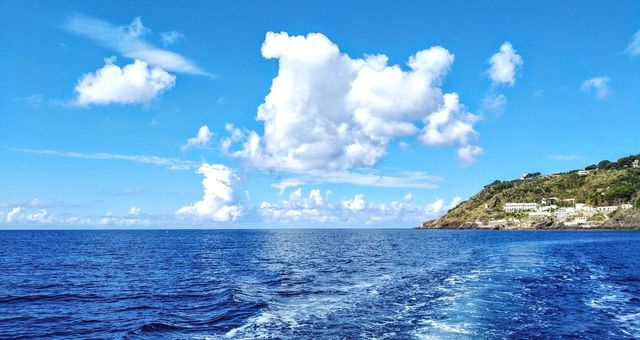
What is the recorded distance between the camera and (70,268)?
71.7 meters

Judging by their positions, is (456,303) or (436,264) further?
(436,264)

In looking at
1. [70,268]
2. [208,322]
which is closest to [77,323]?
[208,322]

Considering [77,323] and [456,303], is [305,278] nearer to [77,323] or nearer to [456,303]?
[456,303]

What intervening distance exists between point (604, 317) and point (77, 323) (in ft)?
126

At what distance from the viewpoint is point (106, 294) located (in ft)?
147

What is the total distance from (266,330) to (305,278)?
2622 cm

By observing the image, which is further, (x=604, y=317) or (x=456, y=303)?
(x=456, y=303)

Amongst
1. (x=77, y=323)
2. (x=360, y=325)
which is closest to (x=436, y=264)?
(x=360, y=325)

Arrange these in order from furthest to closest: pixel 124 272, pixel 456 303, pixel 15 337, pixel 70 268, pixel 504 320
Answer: pixel 70 268, pixel 124 272, pixel 456 303, pixel 504 320, pixel 15 337

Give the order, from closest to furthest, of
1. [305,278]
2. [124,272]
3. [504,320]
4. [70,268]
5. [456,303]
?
[504,320] → [456,303] → [305,278] → [124,272] → [70,268]

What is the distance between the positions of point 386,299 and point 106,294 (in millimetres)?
28143

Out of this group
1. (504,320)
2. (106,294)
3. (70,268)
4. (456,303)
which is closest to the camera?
(504,320)

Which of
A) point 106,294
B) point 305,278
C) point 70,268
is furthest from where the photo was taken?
point 70,268

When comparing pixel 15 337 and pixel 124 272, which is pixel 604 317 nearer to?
pixel 15 337
